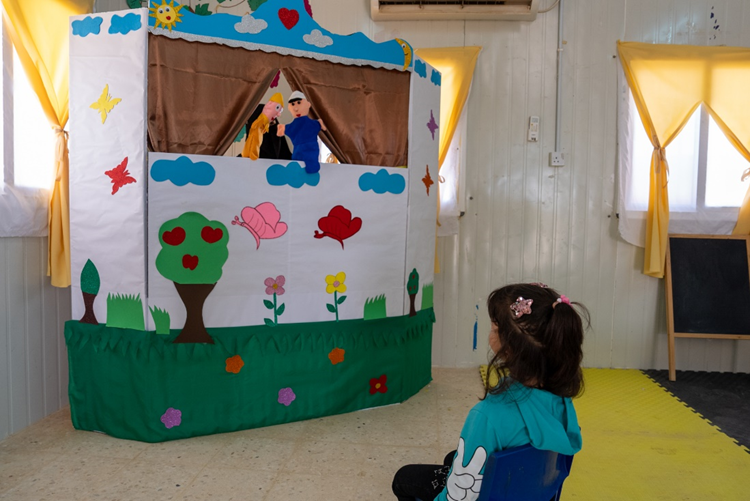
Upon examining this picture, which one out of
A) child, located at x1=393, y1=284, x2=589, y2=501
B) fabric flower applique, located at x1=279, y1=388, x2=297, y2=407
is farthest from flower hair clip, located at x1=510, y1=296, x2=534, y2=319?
fabric flower applique, located at x1=279, y1=388, x2=297, y2=407

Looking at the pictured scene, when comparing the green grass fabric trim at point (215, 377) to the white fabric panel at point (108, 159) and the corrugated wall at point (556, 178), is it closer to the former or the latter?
the white fabric panel at point (108, 159)

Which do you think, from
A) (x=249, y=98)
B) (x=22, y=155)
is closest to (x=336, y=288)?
(x=249, y=98)

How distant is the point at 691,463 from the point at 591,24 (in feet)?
8.88

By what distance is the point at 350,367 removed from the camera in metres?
2.76

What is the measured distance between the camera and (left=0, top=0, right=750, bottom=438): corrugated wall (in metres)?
3.57

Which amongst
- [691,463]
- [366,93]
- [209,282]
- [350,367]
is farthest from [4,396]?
[691,463]

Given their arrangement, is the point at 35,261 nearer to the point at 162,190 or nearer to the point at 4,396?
the point at 4,396

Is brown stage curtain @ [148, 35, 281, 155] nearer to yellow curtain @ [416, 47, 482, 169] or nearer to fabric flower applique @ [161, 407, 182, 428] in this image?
fabric flower applique @ [161, 407, 182, 428]

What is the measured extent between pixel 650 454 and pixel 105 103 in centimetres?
281

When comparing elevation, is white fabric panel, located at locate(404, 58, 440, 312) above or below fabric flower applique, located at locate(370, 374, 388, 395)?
above

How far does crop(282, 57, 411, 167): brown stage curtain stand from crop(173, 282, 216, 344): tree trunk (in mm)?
928

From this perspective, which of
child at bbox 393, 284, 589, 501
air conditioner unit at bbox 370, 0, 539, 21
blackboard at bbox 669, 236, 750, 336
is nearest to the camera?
child at bbox 393, 284, 589, 501

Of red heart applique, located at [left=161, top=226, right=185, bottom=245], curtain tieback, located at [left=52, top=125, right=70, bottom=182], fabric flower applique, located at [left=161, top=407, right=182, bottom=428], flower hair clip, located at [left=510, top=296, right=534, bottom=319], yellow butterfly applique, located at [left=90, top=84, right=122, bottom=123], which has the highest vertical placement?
yellow butterfly applique, located at [left=90, top=84, right=122, bottom=123]

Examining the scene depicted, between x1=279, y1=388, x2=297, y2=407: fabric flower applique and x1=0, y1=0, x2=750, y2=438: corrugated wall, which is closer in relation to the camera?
x1=279, y1=388, x2=297, y2=407: fabric flower applique
